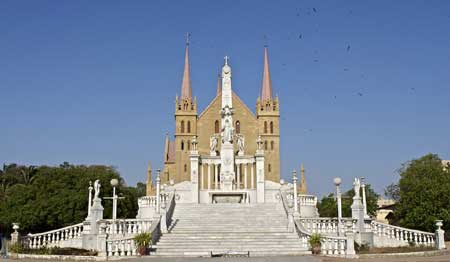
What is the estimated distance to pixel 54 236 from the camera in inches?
1028

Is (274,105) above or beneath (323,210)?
above

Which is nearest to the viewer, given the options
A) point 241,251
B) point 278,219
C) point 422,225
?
point 241,251

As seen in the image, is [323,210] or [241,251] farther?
[323,210]

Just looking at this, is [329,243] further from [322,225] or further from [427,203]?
[427,203]

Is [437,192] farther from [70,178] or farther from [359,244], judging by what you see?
[70,178]

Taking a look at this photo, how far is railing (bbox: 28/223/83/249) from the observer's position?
25172 millimetres

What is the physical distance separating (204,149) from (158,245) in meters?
52.4

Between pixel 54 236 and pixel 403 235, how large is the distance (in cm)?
1735

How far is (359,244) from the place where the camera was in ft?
78.6

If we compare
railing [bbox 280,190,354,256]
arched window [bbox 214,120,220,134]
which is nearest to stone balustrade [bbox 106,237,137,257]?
railing [bbox 280,190,354,256]

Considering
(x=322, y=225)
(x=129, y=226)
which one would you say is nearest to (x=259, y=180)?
(x=322, y=225)

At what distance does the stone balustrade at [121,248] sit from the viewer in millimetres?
20344

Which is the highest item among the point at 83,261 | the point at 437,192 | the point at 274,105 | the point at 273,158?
the point at 274,105

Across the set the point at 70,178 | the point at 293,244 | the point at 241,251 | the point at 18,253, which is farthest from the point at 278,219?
the point at 70,178
